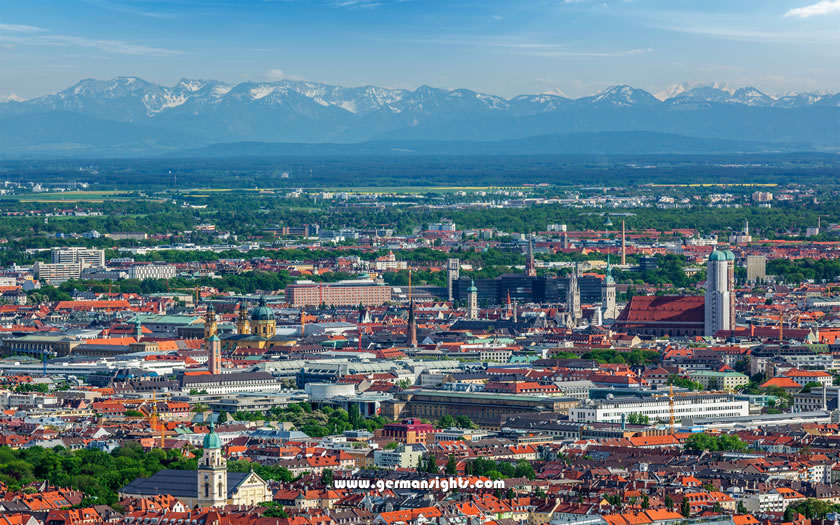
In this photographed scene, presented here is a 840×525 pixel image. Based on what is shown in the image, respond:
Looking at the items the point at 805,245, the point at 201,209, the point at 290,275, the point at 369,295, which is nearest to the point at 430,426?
the point at 369,295

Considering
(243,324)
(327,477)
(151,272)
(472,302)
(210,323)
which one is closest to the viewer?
(327,477)

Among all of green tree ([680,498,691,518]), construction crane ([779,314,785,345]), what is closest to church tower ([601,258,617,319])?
construction crane ([779,314,785,345])

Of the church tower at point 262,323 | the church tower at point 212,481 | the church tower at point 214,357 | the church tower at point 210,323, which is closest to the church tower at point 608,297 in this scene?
the church tower at point 262,323

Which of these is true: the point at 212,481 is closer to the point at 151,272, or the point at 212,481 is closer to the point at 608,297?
the point at 608,297

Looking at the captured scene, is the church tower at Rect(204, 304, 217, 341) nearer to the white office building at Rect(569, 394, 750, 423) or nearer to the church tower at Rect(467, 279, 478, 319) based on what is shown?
the church tower at Rect(467, 279, 478, 319)

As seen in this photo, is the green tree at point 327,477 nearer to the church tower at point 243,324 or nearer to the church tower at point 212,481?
the church tower at point 212,481

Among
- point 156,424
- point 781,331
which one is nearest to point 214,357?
point 156,424
